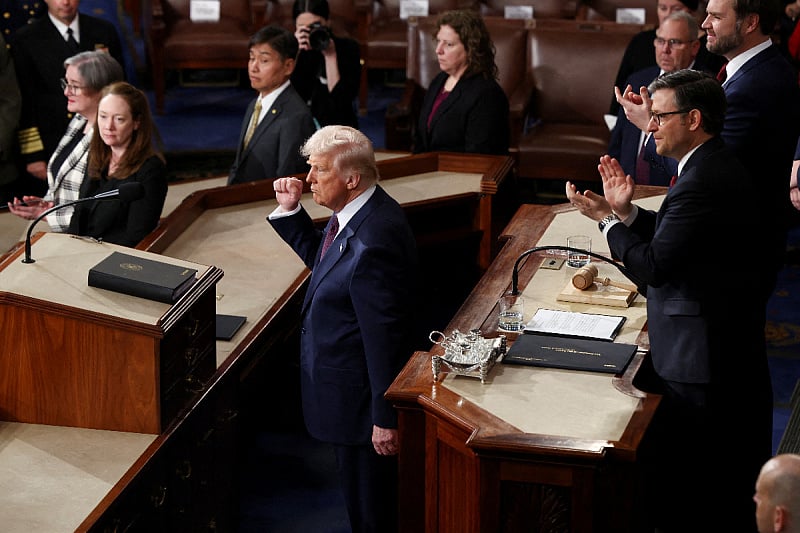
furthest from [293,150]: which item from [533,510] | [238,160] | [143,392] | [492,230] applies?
[533,510]

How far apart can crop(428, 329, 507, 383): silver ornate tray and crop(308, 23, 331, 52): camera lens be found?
3.01 meters

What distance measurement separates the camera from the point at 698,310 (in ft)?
10.4

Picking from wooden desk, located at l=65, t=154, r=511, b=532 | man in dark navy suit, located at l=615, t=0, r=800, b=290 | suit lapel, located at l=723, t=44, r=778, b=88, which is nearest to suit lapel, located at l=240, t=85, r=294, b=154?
wooden desk, located at l=65, t=154, r=511, b=532

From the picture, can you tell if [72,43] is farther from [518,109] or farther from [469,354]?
[469,354]

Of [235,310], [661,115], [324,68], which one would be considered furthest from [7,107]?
[661,115]

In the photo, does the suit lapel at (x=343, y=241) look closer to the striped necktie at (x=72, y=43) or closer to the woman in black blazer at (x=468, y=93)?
the woman in black blazer at (x=468, y=93)

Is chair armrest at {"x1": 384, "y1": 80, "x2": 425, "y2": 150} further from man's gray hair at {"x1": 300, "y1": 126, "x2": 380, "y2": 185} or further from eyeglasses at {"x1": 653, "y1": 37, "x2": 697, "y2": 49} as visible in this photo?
man's gray hair at {"x1": 300, "y1": 126, "x2": 380, "y2": 185}

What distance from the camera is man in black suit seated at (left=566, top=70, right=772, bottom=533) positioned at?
3.11 meters

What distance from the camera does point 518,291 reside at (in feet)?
12.6

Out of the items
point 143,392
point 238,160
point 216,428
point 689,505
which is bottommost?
point 689,505

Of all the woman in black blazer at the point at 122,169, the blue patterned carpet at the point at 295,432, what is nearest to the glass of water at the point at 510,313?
the blue patterned carpet at the point at 295,432

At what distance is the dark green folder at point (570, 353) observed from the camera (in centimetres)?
324

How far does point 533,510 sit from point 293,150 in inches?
96.0

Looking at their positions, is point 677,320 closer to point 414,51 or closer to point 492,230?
point 492,230
